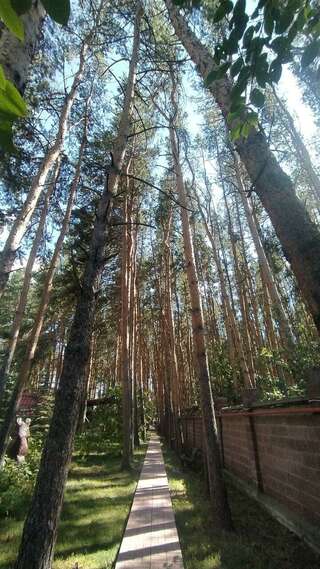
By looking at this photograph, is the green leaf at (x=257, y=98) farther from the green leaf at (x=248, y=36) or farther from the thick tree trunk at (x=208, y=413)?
the thick tree trunk at (x=208, y=413)

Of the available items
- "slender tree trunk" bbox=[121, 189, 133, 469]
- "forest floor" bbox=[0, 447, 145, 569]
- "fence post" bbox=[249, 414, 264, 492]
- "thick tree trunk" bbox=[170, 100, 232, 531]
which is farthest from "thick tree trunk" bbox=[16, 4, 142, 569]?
"slender tree trunk" bbox=[121, 189, 133, 469]

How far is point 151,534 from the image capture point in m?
4.38

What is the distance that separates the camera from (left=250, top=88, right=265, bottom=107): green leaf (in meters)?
1.08

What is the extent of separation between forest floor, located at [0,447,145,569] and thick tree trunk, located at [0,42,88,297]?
322 centimetres

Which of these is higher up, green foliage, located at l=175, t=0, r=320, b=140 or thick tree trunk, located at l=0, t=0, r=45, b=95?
thick tree trunk, located at l=0, t=0, r=45, b=95

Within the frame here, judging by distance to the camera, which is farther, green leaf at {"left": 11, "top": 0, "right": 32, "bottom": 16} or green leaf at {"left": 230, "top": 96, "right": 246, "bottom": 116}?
green leaf at {"left": 230, "top": 96, "right": 246, "bottom": 116}

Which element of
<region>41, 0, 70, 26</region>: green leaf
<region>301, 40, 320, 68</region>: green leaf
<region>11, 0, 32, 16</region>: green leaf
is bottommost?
<region>41, 0, 70, 26</region>: green leaf

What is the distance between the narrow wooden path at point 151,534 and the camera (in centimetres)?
355

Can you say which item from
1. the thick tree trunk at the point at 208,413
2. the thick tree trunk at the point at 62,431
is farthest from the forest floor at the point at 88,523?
the thick tree trunk at the point at 62,431

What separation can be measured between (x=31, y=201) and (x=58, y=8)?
661 centimetres

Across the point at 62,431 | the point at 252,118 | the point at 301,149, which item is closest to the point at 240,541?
the point at 62,431

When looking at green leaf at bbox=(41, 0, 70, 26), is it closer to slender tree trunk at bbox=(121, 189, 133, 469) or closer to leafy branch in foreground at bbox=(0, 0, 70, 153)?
leafy branch in foreground at bbox=(0, 0, 70, 153)

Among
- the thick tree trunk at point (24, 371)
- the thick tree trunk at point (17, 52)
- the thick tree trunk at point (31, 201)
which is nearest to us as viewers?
the thick tree trunk at point (17, 52)

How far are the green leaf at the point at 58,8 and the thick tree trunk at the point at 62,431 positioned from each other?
2496 mm
